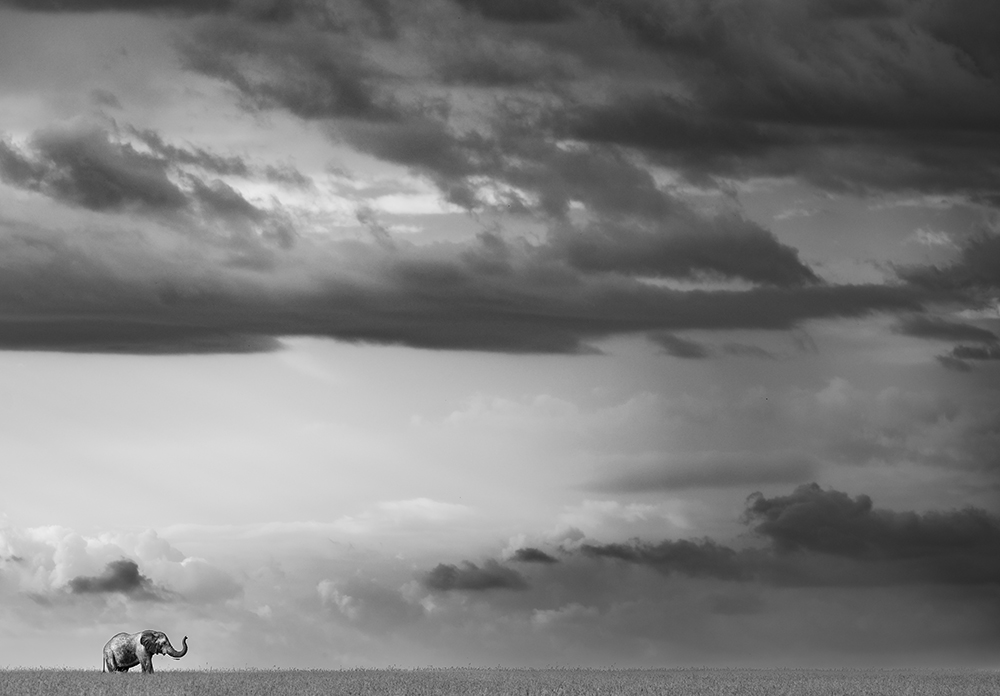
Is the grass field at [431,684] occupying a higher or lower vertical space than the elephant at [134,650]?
lower

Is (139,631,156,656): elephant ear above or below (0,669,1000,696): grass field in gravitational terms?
above

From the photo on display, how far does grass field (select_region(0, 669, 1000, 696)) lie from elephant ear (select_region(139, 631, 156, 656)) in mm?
3096

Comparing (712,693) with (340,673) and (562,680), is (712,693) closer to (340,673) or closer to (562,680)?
(562,680)

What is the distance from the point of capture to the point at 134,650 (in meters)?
56.3

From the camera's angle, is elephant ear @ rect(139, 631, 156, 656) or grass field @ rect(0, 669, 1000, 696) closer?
grass field @ rect(0, 669, 1000, 696)

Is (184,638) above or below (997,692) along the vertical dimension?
above

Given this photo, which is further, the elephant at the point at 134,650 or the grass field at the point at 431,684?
the elephant at the point at 134,650

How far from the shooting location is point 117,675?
50.2 meters

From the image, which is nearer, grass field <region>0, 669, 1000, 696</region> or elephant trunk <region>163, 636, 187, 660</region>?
grass field <region>0, 669, 1000, 696</region>

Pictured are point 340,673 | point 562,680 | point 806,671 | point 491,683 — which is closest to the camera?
point 491,683

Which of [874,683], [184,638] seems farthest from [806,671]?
[184,638]

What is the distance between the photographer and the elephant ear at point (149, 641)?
56594 millimetres

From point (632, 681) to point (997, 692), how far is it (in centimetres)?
1266

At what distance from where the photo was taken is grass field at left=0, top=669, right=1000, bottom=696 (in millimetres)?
42906
